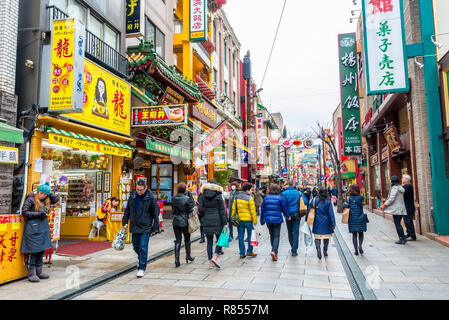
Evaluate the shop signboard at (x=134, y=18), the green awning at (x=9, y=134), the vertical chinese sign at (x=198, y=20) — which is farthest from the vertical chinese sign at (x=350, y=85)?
the green awning at (x=9, y=134)

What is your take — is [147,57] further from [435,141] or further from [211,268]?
[435,141]

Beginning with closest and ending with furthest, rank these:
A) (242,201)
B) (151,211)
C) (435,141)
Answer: (151,211), (242,201), (435,141)

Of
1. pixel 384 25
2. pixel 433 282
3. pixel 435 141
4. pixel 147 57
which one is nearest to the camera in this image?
pixel 433 282

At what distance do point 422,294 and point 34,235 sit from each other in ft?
21.4

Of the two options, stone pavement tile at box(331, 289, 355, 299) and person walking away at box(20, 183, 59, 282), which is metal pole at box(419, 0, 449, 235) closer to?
stone pavement tile at box(331, 289, 355, 299)

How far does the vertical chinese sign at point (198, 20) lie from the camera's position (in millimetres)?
17328

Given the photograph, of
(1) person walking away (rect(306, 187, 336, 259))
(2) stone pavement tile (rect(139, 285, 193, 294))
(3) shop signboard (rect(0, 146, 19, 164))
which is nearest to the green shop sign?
(3) shop signboard (rect(0, 146, 19, 164))

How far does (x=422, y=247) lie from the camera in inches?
349

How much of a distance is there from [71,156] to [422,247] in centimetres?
1072

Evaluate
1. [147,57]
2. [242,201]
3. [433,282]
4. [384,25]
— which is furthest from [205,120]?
[433,282]

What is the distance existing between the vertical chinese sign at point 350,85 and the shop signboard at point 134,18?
47.4 ft

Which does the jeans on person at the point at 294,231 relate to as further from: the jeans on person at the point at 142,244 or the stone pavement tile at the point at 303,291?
the jeans on person at the point at 142,244

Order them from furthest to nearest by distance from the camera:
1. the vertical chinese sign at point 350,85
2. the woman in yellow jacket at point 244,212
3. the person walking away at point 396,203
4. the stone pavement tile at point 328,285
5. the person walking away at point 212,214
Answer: the vertical chinese sign at point 350,85 < the person walking away at point 396,203 < the woman in yellow jacket at point 244,212 < the person walking away at point 212,214 < the stone pavement tile at point 328,285

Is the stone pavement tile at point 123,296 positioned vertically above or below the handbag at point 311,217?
below
